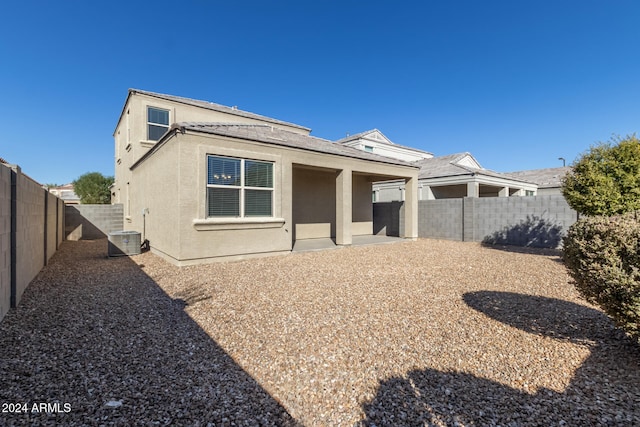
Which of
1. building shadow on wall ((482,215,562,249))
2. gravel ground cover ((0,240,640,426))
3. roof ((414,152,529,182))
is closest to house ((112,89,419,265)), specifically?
gravel ground cover ((0,240,640,426))

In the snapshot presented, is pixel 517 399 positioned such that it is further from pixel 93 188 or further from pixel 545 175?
pixel 93 188

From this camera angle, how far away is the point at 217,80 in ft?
57.7

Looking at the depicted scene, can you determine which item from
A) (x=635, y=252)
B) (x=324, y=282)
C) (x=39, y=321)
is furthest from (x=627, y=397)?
(x=39, y=321)

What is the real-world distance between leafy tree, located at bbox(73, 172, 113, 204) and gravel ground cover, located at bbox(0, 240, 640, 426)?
2541cm

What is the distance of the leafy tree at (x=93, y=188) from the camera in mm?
26641

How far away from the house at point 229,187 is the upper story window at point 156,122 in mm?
45

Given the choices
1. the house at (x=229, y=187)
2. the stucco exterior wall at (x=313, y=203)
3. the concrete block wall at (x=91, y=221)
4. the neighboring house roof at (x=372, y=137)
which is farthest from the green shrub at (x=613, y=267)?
the neighboring house roof at (x=372, y=137)

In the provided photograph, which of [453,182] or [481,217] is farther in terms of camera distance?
[453,182]

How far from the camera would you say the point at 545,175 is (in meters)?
26.0

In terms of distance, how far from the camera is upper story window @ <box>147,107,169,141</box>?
45.1 ft

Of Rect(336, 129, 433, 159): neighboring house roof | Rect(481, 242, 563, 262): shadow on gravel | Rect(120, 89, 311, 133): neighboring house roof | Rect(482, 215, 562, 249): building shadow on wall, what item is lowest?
Rect(481, 242, 563, 262): shadow on gravel

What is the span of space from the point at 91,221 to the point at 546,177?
3498 centimetres

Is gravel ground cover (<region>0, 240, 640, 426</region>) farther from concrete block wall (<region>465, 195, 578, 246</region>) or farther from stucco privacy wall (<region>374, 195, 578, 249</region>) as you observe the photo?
stucco privacy wall (<region>374, 195, 578, 249</region>)

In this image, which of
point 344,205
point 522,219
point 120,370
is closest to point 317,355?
point 120,370
